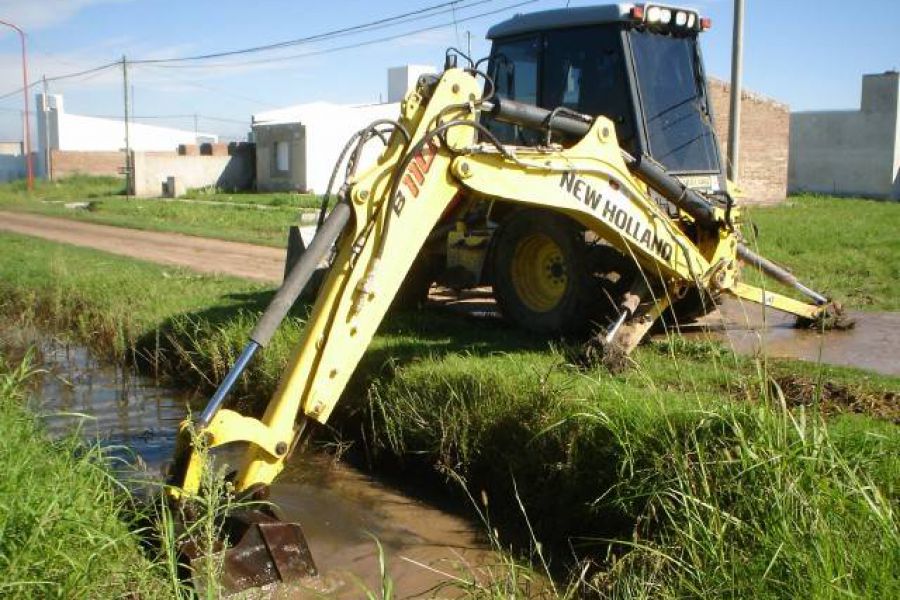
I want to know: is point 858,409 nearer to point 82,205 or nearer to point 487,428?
point 487,428

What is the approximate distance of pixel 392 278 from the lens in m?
5.50

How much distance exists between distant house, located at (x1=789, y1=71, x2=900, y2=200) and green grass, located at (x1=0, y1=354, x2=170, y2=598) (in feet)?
100

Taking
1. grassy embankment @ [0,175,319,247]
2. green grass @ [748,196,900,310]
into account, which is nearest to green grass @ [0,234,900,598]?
green grass @ [748,196,900,310]

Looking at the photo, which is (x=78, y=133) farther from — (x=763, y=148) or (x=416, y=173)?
(x=416, y=173)

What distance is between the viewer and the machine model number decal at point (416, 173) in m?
5.54

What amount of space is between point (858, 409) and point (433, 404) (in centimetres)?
270

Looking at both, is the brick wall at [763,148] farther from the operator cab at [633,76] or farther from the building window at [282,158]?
the operator cab at [633,76]

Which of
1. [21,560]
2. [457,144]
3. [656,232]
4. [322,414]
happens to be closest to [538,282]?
[656,232]

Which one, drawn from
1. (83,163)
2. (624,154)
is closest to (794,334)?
(624,154)

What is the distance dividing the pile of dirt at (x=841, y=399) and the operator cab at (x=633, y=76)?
2.22 meters

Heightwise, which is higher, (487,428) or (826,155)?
(826,155)

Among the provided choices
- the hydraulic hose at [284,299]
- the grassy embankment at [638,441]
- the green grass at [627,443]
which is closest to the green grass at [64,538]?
the hydraulic hose at [284,299]

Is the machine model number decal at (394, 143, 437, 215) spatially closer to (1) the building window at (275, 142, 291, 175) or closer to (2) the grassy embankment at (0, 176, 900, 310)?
(2) the grassy embankment at (0, 176, 900, 310)

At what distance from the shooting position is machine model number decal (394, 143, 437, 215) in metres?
5.54
